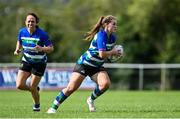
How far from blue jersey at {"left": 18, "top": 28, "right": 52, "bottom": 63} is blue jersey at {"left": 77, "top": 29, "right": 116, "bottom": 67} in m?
1.03

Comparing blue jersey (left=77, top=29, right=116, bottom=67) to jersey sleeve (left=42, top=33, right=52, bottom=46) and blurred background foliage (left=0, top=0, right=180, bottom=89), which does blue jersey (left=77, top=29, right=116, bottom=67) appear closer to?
jersey sleeve (left=42, top=33, right=52, bottom=46)

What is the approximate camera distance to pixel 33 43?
47.6ft

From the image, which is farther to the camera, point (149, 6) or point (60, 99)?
point (149, 6)

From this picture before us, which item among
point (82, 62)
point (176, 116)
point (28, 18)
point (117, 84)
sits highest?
point (28, 18)

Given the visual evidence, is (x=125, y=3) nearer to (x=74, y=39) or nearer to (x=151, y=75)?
(x=74, y=39)

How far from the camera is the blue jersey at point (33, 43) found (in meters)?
14.5

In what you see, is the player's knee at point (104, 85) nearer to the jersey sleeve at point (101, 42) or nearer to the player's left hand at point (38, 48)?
the jersey sleeve at point (101, 42)

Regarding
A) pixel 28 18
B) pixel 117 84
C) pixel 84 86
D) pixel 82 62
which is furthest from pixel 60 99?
pixel 117 84

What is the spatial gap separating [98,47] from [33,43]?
1.72 meters

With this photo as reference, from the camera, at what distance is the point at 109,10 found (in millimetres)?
58312

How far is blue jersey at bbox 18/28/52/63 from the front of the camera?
14500 mm

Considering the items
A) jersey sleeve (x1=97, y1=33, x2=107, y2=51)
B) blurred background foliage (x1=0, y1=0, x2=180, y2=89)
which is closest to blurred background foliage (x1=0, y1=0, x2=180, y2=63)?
blurred background foliage (x1=0, y1=0, x2=180, y2=89)

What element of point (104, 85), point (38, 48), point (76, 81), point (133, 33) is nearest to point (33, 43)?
point (38, 48)

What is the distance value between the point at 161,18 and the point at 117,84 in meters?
9.97
